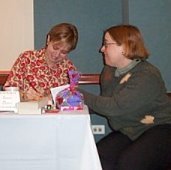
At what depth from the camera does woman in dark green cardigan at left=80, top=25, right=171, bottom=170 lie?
1783mm

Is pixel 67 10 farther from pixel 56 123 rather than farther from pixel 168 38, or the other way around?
pixel 56 123

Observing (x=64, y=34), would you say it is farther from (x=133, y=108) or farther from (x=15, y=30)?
(x=15, y=30)

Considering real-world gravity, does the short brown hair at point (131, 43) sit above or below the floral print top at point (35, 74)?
→ above

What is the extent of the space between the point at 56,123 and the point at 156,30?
4.91ft

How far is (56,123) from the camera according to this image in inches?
55.8

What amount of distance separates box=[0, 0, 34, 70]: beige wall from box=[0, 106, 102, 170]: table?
5.40ft

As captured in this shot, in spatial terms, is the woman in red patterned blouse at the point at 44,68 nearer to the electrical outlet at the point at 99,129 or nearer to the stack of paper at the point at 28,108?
the stack of paper at the point at 28,108

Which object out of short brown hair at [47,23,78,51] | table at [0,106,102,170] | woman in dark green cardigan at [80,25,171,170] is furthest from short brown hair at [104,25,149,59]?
table at [0,106,102,170]

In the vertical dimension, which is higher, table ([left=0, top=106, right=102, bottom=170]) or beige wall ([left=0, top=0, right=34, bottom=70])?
beige wall ([left=0, top=0, right=34, bottom=70])

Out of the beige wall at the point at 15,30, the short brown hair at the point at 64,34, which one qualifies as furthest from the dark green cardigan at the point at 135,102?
the beige wall at the point at 15,30

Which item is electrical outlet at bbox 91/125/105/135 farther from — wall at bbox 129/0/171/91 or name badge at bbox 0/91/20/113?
name badge at bbox 0/91/20/113

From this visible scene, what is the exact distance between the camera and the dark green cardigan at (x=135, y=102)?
5.97 feet

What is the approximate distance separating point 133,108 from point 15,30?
1.52 m

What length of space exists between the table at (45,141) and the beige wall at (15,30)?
1.65m
